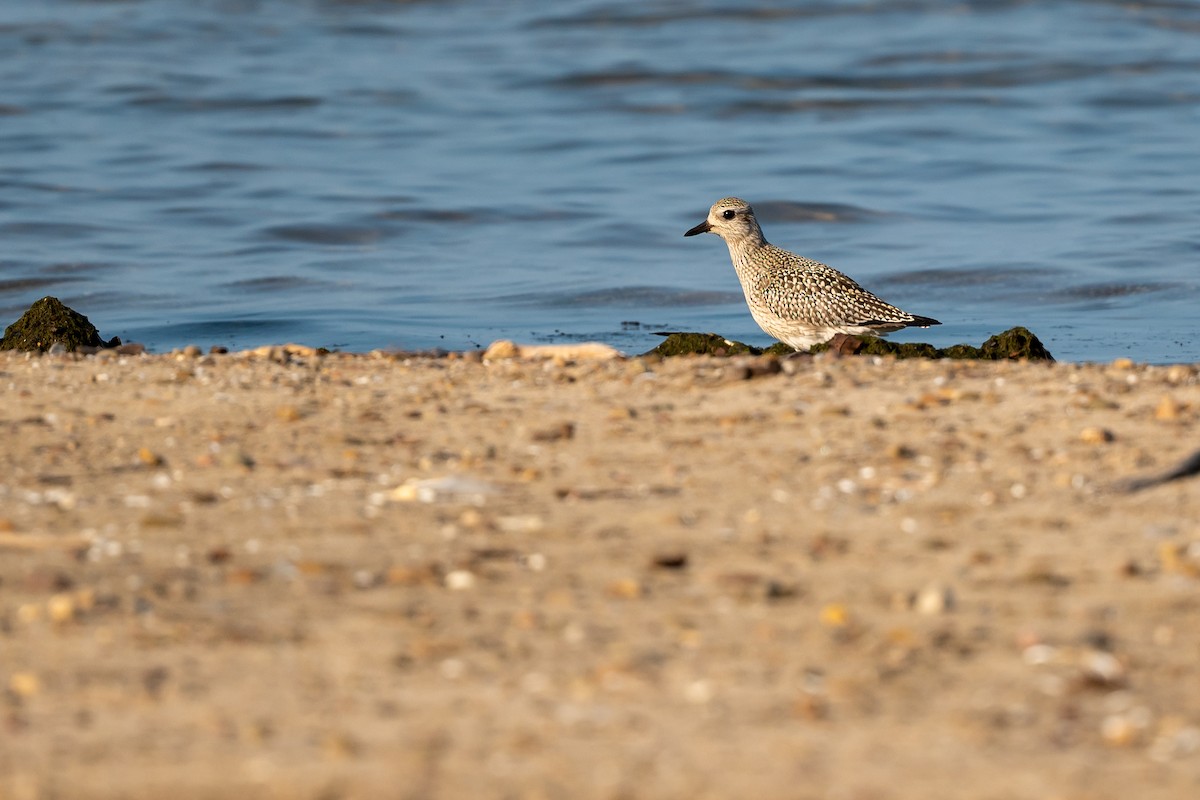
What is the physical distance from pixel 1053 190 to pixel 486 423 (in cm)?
1117

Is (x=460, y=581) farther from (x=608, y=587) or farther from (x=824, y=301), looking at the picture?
(x=824, y=301)

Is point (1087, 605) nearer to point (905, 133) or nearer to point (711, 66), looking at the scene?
point (905, 133)

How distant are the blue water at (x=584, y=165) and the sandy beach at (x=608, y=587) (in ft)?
15.2

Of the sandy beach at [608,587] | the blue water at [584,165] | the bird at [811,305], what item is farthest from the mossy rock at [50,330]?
the bird at [811,305]

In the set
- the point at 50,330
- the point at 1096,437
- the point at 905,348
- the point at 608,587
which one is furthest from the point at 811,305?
the point at 608,587

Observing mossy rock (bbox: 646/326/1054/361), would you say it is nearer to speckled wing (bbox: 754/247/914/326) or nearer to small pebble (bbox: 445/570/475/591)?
speckled wing (bbox: 754/247/914/326)

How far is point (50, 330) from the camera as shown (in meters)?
8.09

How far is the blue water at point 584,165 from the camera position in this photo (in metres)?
11.9

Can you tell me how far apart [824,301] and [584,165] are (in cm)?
849

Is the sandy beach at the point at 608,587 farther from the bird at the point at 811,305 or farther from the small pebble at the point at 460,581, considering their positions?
the bird at the point at 811,305

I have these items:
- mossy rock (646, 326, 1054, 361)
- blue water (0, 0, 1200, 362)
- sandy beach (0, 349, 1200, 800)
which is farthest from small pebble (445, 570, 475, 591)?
blue water (0, 0, 1200, 362)

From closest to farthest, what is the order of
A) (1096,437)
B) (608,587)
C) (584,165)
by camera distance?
(608,587) → (1096,437) → (584,165)

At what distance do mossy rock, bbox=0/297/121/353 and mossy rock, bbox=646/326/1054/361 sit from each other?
8.89ft

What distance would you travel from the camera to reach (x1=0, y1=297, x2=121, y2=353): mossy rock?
26.5ft
